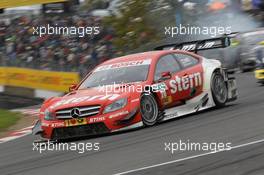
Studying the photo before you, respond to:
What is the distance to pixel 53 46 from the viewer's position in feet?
80.3

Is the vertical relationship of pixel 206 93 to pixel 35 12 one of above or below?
below

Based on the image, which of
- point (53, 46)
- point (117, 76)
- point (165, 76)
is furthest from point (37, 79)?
point (165, 76)

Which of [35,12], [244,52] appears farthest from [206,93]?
[35,12]

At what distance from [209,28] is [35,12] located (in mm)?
7548

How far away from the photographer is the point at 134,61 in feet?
38.6

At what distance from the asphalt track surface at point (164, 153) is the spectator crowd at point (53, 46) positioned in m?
10.4

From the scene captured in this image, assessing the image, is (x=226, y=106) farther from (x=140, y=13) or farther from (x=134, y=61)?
(x=140, y=13)

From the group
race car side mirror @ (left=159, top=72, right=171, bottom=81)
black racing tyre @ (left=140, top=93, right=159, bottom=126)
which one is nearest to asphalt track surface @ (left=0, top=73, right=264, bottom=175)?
black racing tyre @ (left=140, top=93, right=159, bottom=126)

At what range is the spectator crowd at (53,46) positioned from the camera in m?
23.0

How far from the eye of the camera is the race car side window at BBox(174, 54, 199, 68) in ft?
39.9

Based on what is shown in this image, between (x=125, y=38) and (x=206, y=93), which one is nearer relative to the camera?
(x=206, y=93)

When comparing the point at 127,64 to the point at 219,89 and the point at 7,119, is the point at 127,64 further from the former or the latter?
the point at 7,119

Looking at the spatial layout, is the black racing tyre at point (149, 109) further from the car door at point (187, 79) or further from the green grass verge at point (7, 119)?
the green grass verge at point (7, 119)

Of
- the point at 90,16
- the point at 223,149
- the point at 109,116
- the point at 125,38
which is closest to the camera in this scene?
the point at 223,149
